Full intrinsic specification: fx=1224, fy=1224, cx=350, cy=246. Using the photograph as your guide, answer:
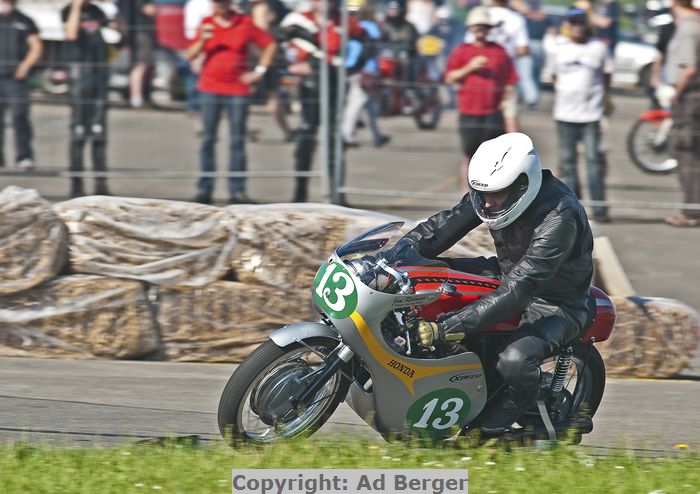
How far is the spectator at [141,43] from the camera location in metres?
10.7

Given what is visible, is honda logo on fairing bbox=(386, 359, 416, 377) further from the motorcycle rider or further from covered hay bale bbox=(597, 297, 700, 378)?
covered hay bale bbox=(597, 297, 700, 378)

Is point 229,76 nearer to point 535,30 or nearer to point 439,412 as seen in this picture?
point 535,30

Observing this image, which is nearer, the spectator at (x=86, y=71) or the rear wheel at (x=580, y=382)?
the rear wheel at (x=580, y=382)

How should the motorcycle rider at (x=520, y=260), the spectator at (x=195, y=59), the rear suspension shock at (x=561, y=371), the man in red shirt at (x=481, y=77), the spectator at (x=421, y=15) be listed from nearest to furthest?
the motorcycle rider at (x=520, y=260) < the rear suspension shock at (x=561, y=371) < the man in red shirt at (x=481, y=77) < the spectator at (x=195, y=59) < the spectator at (x=421, y=15)

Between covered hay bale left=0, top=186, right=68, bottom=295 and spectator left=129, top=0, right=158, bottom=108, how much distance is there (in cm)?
363

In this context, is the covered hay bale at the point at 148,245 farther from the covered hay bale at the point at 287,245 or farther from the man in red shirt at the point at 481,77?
the man in red shirt at the point at 481,77

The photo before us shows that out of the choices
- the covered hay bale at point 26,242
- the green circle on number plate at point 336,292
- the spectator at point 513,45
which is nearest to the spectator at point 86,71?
the spectator at point 513,45

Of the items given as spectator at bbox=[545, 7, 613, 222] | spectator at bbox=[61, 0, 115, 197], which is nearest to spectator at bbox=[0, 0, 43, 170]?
spectator at bbox=[61, 0, 115, 197]

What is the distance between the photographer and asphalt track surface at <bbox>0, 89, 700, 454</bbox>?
6160 mm

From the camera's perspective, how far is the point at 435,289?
5285 mm

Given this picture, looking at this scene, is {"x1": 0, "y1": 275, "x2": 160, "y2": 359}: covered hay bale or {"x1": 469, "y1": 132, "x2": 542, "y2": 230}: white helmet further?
{"x1": 0, "y1": 275, "x2": 160, "y2": 359}: covered hay bale

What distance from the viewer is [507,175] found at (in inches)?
207

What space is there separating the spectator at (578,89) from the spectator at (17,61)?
4.57 metres

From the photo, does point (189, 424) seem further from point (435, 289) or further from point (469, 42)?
point (469, 42)
